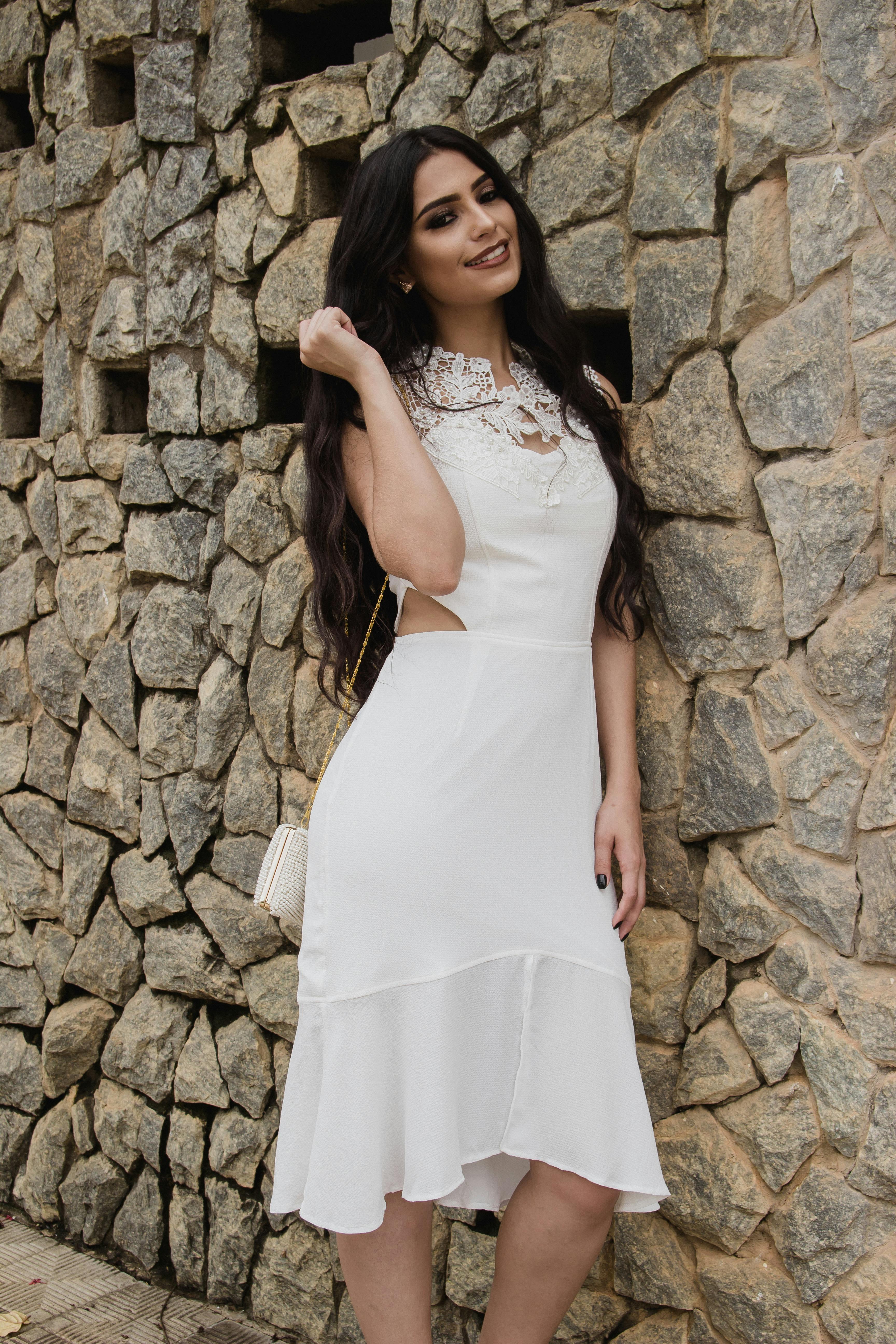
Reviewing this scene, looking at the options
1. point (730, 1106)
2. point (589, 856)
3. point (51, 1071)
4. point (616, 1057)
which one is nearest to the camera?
point (616, 1057)

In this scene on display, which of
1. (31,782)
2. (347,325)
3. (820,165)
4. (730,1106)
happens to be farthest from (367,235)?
(31,782)

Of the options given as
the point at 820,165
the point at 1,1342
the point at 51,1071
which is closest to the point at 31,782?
the point at 51,1071

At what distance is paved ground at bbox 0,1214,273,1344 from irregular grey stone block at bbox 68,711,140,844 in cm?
107

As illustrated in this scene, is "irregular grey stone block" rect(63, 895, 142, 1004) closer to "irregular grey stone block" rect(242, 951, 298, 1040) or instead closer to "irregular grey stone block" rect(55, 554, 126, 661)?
"irregular grey stone block" rect(242, 951, 298, 1040)

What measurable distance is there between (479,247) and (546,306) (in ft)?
0.60

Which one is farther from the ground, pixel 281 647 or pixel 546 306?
pixel 546 306

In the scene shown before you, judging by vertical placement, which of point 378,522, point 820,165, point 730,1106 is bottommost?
point 730,1106

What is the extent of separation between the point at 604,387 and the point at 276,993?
1.54 m

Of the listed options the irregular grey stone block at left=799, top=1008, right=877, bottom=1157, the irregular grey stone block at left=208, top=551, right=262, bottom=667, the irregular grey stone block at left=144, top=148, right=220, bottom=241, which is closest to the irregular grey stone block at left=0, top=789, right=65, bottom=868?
the irregular grey stone block at left=208, top=551, right=262, bottom=667

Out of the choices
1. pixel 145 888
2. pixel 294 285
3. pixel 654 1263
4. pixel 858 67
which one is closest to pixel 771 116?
pixel 858 67

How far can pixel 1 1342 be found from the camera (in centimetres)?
254

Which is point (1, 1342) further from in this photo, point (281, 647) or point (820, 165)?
point (820, 165)

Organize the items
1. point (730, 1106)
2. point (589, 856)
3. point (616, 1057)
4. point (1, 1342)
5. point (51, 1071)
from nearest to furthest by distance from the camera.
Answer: point (616, 1057), point (589, 856), point (730, 1106), point (1, 1342), point (51, 1071)

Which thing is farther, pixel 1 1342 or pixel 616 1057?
pixel 1 1342
